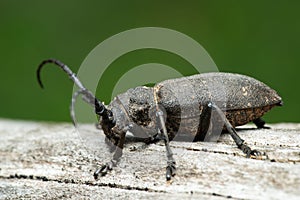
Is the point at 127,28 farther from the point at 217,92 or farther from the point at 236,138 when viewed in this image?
the point at 236,138

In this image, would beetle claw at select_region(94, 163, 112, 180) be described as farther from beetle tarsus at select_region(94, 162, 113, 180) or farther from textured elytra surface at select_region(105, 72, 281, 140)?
textured elytra surface at select_region(105, 72, 281, 140)

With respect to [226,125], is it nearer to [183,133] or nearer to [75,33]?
[183,133]

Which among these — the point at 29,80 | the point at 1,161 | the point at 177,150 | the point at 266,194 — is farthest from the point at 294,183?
the point at 29,80

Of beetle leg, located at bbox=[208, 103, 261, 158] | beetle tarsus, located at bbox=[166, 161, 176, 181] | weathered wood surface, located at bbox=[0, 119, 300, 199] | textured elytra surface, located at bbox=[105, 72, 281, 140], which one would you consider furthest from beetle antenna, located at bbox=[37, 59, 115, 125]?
beetle leg, located at bbox=[208, 103, 261, 158]

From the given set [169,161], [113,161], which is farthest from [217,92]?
[113,161]

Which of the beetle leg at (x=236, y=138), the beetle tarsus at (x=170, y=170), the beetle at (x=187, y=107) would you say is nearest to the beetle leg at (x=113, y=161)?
the beetle at (x=187, y=107)

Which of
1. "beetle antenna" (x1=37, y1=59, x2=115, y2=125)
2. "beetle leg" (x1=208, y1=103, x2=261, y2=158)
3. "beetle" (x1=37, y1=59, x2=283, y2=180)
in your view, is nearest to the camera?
"beetle leg" (x1=208, y1=103, x2=261, y2=158)

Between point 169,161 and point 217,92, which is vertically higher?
point 217,92
